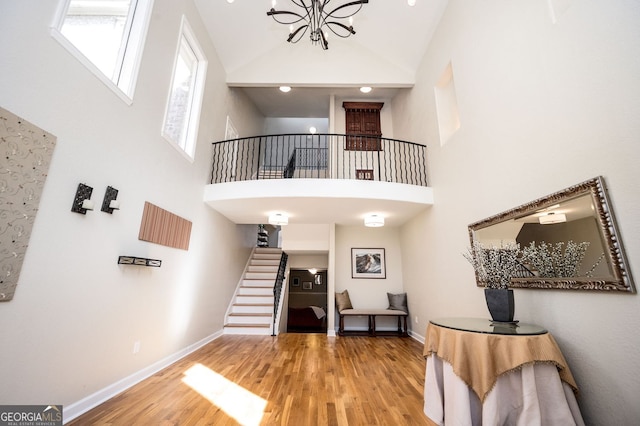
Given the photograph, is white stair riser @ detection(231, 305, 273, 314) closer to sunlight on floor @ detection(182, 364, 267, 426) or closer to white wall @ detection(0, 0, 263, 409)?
white wall @ detection(0, 0, 263, 409)

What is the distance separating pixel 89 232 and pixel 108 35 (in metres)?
2.01

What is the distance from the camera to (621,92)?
1743mm

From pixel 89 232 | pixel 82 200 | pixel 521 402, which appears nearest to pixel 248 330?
pixel 89 232

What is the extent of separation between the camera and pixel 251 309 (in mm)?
6055

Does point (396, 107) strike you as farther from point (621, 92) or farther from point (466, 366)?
point (466, 366)

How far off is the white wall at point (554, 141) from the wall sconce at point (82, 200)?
4026 millimetres

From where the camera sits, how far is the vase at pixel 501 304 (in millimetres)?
2283

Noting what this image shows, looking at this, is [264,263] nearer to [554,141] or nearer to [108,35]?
[108,35]

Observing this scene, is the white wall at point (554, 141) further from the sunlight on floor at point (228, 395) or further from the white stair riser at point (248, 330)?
the white stair riser at point (248, 330)

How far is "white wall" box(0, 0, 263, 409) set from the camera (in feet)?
5.99

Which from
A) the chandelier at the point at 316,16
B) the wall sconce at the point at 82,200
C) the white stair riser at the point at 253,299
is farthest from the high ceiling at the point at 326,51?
the white stair riser at the point at 253,299

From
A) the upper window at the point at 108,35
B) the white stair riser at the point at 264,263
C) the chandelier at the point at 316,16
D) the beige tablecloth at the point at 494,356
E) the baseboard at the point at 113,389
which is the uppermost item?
the chandelier at the point at 316,16

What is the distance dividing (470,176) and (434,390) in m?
2.58

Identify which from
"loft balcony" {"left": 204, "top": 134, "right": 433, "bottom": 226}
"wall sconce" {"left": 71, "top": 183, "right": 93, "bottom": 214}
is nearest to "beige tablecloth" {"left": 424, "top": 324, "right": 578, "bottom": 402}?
"loft balcony" {"left": 204, "top": 134, "right": 433, "bottom": 226}
